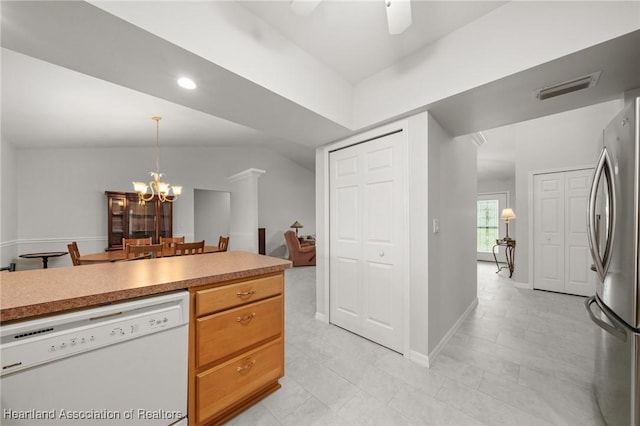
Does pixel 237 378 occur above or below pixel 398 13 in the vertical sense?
below

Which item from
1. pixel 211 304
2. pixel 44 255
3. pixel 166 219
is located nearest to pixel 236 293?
pixel 211 304

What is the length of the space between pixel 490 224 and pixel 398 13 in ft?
26.2

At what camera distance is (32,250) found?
451 centimetres

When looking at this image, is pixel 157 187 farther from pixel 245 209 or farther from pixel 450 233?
pixel 450 233

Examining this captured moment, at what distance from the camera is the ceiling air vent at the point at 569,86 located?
1569mm

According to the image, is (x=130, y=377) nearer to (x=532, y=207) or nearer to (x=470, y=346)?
(x=470, y=346)

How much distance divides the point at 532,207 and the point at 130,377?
5.70 m

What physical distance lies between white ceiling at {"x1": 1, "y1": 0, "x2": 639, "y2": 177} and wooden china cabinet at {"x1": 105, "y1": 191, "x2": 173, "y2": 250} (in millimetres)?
2056

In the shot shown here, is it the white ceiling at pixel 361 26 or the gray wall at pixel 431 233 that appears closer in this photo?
the white ceiling at pixel 361 26

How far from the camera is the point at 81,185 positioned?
4.95 metres

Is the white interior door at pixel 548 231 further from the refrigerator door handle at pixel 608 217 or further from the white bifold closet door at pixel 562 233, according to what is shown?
the refrigerator door handle at pixel 608 217

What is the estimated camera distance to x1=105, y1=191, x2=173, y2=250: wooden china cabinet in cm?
511

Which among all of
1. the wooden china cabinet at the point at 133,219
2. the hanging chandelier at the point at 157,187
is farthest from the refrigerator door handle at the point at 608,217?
the wooden china cabinet at the point at 133,219

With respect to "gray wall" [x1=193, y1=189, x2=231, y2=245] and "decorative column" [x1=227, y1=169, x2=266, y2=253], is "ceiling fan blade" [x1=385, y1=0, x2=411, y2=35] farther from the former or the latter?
"gray wall" [x1=193, y1=189, x2=231, y2=245]
